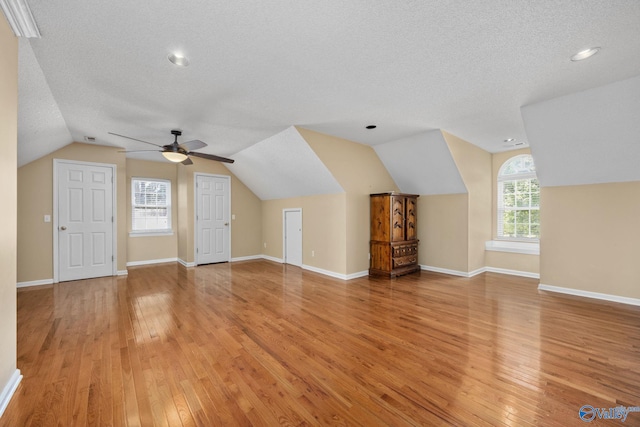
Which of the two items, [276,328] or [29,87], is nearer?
[29,87]

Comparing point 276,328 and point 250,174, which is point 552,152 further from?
point 250,174

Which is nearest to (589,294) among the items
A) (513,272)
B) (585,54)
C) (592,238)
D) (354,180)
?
(592,238)

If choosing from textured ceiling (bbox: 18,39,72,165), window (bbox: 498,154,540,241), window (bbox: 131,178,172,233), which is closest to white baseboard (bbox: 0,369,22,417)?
textured ceiling (bbox: 18,39,72,165)

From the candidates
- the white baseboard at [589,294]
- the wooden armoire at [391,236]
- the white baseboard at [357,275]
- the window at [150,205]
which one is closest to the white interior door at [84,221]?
the window at [150,205]

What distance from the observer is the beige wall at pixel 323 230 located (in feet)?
16.9

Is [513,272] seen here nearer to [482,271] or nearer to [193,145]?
[482,271]

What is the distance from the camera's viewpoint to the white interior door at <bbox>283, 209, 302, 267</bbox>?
20.4ft

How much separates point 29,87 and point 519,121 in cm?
599

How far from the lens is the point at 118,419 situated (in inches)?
64.4

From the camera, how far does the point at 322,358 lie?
2314mm

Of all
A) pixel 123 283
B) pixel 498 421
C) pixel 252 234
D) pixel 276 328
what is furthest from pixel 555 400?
pixel 252 234

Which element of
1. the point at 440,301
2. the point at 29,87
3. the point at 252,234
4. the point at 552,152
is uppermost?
the point at 29,87

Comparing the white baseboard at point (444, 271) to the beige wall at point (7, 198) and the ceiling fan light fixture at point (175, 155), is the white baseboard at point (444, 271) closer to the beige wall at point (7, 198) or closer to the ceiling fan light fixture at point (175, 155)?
the ceiling fan light fixture at point (175, 155)

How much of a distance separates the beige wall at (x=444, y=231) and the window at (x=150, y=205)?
622cm
